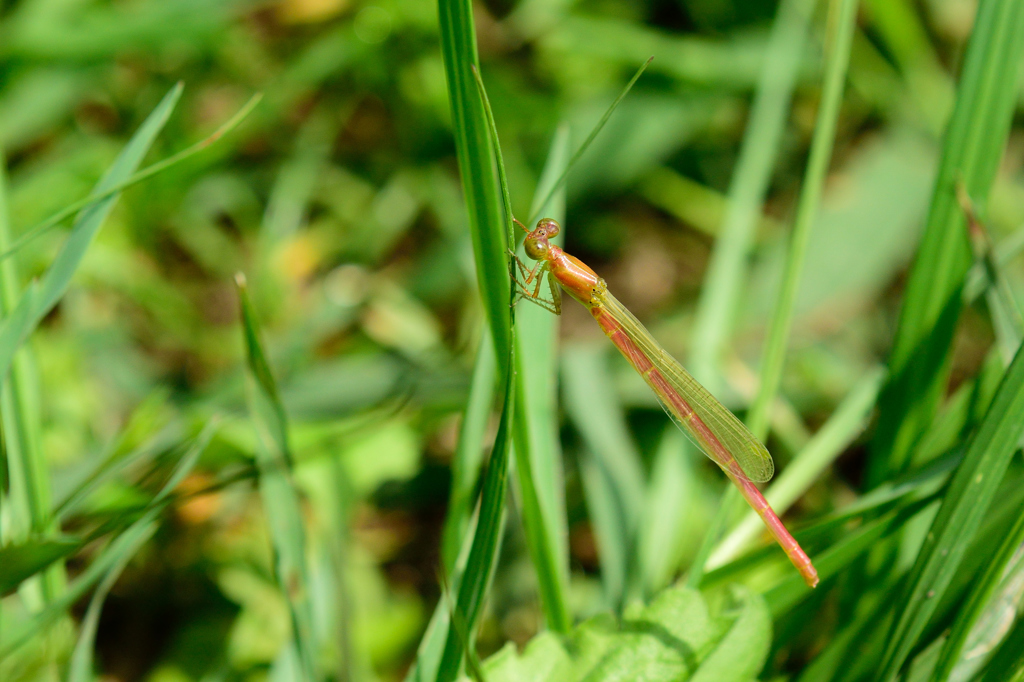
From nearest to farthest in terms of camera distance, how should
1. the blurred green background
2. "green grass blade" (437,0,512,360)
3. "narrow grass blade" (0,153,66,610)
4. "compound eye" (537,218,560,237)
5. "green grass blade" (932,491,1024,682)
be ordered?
1. "green grass blade" (437,0,512,360)
2. "green grass blade" (932,491,1024,682)
3. "narrow grass blade" (0,153,66,610)
4. "compound eye" (537,218,560,237)
5. the blurred green background

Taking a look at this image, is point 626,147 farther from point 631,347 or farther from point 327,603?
point 327,603

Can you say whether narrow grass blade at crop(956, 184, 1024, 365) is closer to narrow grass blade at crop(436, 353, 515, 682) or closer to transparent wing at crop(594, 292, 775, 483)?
transparent wing at crop(594, 292, 775, 483)

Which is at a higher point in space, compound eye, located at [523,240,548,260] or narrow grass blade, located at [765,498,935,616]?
compound eye, located at [523,240,548,260]

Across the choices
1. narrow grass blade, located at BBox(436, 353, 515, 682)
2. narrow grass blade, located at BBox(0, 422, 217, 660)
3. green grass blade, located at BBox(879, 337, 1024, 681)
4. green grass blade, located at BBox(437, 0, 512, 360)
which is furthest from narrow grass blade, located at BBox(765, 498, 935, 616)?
narrow grass blade, located at BBox(0, 422, 217, 660)

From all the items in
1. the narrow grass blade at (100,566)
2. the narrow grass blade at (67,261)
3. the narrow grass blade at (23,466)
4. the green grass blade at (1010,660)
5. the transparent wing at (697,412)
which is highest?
the narrow grass blade at (67,261)

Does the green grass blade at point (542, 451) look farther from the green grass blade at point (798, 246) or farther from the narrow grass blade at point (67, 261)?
the narrow grass blade at point (67, 261)

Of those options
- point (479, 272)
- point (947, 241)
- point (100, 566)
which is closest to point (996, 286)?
point (947, 241)

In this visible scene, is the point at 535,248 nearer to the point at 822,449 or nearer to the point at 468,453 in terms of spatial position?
the point at 468,453

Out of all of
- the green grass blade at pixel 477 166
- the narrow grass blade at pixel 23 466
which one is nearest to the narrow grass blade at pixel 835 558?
the green grass blade at pixel 477 166

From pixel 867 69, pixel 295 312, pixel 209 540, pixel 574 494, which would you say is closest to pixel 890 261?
pixel 867 69
